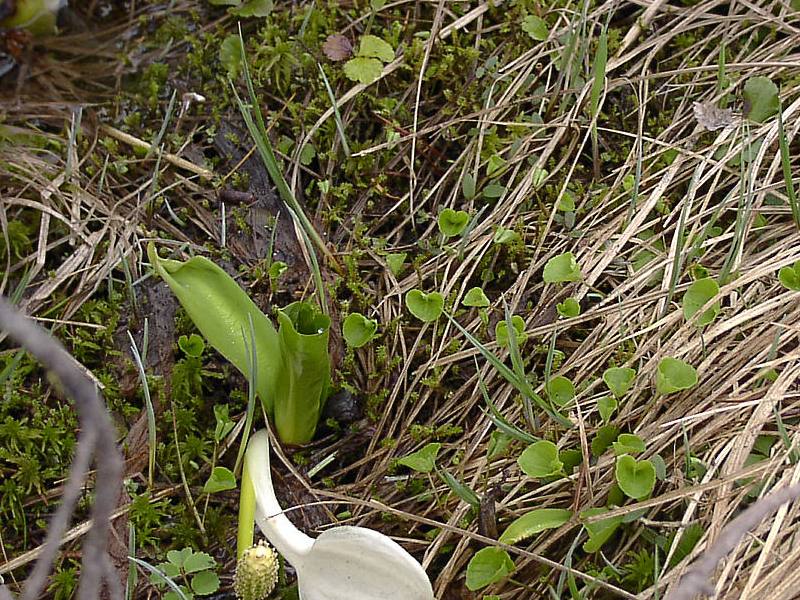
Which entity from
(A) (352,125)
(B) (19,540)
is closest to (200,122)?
(A) (352,125)

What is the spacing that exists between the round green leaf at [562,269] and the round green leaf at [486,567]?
568 millimetres

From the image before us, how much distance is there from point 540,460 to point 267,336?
0.57 meters

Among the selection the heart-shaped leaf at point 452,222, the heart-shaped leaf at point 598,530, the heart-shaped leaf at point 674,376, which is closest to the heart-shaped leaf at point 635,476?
the heart-shaped leaf at point 598,530

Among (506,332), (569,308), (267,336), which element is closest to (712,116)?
(569,308)

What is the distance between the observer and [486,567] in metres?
1.34

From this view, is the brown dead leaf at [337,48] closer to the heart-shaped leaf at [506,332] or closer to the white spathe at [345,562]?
the heart-shaped leaf at [506,332]

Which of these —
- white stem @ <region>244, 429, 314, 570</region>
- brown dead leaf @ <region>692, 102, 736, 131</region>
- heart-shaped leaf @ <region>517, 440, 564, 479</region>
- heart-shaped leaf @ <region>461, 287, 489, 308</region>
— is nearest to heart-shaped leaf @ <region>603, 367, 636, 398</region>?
heart-shaped leaf @ <region>517, 440, 564, 479</region>

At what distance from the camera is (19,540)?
1.56 metres

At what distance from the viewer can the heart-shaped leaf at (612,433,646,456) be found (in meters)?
1.38

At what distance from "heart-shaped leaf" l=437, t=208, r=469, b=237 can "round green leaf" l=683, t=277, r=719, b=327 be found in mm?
489

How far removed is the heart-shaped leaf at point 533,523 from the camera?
4.45 feet

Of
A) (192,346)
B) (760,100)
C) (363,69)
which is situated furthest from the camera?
(363,69)

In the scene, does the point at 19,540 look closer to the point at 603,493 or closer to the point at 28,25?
the point at 603,493

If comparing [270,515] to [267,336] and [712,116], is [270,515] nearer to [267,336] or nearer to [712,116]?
[267,336]
